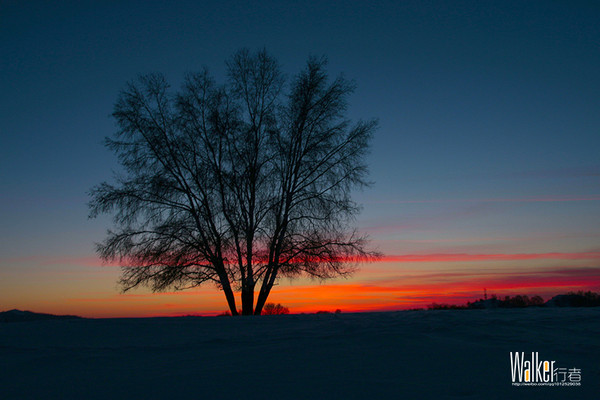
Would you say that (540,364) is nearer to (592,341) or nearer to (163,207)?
(592,341)

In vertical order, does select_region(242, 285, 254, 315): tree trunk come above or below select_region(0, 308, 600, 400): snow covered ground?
below

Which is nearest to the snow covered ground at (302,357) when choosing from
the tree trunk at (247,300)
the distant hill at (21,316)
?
the distant hill at (21,316)

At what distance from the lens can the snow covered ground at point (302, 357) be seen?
3311mm

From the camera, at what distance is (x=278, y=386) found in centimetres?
338

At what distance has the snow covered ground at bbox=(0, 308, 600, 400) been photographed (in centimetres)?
331

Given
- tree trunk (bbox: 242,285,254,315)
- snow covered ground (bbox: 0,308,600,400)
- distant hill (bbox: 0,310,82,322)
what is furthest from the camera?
tree trunk (bbox: 242,285,254,315)

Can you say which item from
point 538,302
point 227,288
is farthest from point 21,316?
point 538,302

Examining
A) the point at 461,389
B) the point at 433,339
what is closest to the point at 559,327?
the point at 433,339

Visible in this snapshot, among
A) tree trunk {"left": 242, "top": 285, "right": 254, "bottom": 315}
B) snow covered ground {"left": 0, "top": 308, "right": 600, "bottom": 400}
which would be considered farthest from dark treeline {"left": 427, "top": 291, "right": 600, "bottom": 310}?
tree trunk {"left": 242, "top": 285, "right": 254, "bottom": 315}

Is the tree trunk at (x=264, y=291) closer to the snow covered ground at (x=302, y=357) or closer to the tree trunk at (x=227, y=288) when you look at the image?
the tree trunk at (x=227, y=288)

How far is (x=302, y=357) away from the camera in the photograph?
4.21m

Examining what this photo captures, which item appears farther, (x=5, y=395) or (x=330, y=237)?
(x=330, y=237)

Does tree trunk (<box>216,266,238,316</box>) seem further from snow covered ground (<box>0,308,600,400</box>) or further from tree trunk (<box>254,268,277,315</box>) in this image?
snow covered ground (<box>0,308,600,400</box>)

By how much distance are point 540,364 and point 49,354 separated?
4.66m
